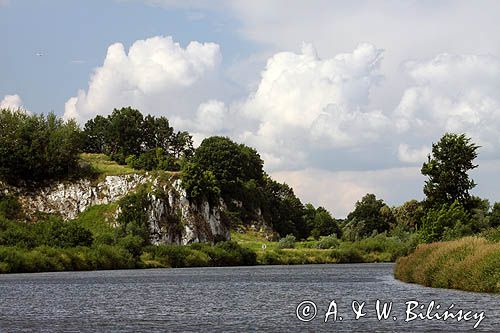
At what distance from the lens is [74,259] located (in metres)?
128

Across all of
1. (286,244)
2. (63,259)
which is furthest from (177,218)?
(63,259)

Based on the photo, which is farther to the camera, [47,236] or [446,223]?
[47,236]

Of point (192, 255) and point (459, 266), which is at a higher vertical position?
point (192, 255)

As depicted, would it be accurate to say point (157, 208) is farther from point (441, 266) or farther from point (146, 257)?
point (441, 266)

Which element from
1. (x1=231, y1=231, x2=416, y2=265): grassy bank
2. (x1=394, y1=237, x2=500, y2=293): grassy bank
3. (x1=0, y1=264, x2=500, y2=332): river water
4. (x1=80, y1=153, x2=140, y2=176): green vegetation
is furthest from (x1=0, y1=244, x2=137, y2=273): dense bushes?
(x1=394, y1=237, x2=500, y2=293): grassy bank

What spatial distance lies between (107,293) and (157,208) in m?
104

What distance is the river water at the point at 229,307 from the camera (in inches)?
1718

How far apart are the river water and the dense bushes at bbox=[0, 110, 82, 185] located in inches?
4035

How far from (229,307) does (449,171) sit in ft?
221

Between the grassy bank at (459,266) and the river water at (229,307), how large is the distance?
1.28 meters

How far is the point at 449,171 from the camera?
117 meters

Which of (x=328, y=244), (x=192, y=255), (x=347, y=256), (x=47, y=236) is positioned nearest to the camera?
(x=47, y=236)

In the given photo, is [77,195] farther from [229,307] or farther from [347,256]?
[229,307]

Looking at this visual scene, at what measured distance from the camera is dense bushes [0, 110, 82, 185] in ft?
596
